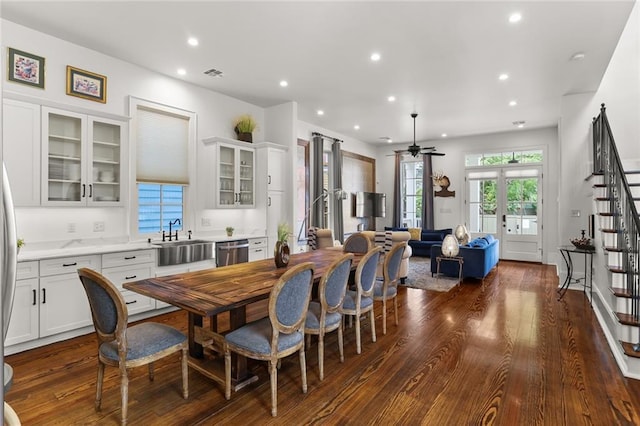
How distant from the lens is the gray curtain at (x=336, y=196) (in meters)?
8.02

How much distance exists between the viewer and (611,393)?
2539 mm

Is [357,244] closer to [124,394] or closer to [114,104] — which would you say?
[124,394]

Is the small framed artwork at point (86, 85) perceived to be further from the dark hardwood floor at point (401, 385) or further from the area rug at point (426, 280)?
the area rug at point (426, 280)

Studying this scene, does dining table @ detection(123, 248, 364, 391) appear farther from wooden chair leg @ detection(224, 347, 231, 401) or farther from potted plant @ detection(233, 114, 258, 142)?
potted plant @ detection(233, 114, 258, 142)

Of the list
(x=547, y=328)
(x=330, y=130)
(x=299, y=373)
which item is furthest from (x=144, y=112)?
(x=547, y=328)

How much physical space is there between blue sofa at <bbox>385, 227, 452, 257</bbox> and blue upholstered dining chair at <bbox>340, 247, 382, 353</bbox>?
5.50 metres

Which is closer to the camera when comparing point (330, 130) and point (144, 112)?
point (144, 112)

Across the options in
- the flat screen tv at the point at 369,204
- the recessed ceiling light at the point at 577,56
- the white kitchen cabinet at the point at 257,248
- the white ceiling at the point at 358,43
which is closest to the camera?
the white ceiling at the point at 358,43

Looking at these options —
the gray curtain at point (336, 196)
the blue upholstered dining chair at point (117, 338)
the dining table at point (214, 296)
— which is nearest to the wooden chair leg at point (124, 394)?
the blue upholstered dining chair at point (117, 338)

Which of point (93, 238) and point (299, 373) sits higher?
point (93, 238)

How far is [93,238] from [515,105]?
23.0 ft

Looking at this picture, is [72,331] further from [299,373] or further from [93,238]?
[299,373]

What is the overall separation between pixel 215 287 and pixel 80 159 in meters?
2.51

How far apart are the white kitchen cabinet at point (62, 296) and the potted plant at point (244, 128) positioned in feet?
9.55
